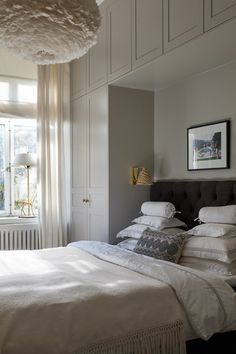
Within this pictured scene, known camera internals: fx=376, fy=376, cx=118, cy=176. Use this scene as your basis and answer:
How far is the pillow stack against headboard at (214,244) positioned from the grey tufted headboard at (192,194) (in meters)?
0.20

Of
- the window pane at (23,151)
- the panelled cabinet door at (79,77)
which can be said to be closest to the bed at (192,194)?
the panelled cabinet door at (79,77)

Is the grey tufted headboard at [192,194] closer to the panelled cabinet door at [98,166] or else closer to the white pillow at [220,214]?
the white pillow at [220,214]

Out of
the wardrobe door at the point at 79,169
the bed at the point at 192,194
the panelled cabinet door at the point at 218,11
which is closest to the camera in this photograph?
the panelled cabinet door at the point at 218,11

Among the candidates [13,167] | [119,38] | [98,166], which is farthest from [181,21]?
[13,167]

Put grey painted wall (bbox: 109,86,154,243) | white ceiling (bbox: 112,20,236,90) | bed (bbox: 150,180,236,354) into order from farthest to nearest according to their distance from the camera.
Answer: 1. grey painted wall (bbox: 109,86,154,243)
2. bed (bbox: 150,180,236,354)
3. white ceiling (bbox: 112,20,236,90)

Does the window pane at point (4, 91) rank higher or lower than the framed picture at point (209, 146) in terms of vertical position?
higher

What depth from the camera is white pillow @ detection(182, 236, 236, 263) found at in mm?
2404

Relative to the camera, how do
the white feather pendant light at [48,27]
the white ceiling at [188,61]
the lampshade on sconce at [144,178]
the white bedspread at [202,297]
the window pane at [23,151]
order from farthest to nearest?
the window pane at [23,151], the lampshade on sconce at [144,178], the white ceiling at [188,61], the white bedspread at [202,297], the white feather pendant light at [48,27]

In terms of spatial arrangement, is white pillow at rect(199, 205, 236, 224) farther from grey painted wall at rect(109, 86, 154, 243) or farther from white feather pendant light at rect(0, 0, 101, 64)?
white feather pendant light at rect(0, 0, 101, 64)

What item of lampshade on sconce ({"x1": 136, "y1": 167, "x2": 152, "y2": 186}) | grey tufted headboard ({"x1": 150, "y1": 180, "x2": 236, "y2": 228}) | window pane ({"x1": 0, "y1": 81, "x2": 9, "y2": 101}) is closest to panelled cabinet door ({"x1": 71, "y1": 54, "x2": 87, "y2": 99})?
window pane ({"x1": 0, "y1": 81, "x2": 9, "y2": 101})

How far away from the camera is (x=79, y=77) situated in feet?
14.3

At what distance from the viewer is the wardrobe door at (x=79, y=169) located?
13.8 feet

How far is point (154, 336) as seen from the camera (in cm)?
189

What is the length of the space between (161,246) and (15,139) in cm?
264
